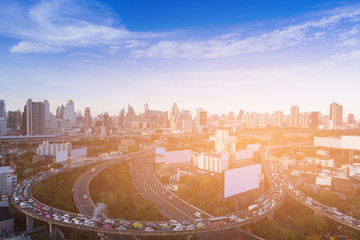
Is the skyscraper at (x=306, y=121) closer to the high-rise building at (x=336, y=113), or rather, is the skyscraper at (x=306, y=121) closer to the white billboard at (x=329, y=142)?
the high-rise building at (x=336, y=113)

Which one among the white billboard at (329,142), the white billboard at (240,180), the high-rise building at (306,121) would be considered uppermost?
the high-rise building at (306,121)

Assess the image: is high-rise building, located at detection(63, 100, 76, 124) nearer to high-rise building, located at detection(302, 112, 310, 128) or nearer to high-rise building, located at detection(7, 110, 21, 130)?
high-rise building, located at detection(7, 110, 21, 130)

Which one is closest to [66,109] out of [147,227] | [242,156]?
[242,156]

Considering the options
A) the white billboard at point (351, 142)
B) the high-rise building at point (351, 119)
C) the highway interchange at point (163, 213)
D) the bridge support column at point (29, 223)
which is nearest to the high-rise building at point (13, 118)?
the highway interchange at point (163, 213)

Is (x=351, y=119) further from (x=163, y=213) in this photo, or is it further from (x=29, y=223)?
(x=29, y=223)

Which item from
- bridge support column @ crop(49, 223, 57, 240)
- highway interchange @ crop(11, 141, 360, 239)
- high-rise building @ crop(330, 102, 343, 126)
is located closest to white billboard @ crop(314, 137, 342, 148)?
highway interchange @ crop(11, 141, 360, 239)

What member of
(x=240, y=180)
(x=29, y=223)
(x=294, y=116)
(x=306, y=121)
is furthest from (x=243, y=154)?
(x=306, y=121)
